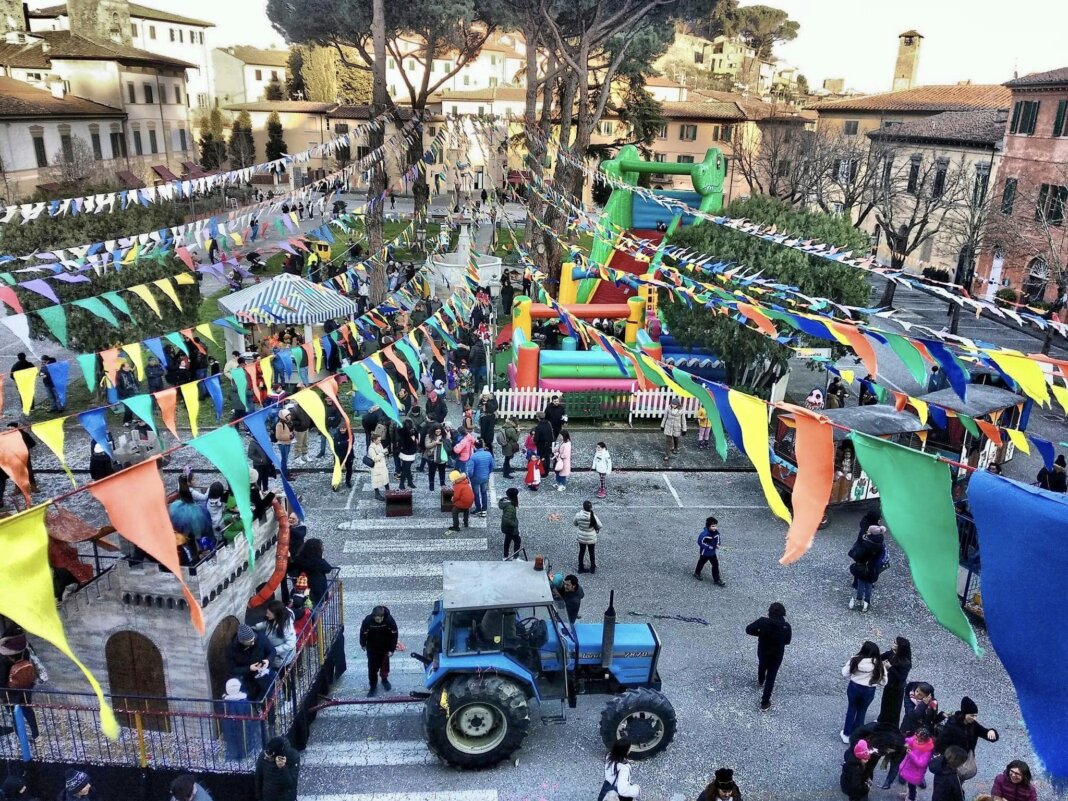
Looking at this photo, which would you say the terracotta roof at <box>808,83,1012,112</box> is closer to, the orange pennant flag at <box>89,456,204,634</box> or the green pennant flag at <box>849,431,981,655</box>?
the green pennant flag at <box>849,431,981,655</box>

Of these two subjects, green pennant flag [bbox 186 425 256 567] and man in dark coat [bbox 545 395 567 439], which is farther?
man in dark coat [bbox 545 395 567 439]

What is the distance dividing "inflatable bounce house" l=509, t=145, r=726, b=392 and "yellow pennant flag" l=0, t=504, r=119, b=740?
1097 cm

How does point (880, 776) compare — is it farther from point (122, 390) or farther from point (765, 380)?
point (122, 390)

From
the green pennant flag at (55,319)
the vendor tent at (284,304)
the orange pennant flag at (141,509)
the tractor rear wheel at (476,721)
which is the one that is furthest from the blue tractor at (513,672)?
the vendor tent at (284,304)

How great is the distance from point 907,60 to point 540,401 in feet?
192

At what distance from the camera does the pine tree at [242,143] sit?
199 feet

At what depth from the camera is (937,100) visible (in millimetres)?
44781

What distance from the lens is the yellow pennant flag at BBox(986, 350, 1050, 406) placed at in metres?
7.62

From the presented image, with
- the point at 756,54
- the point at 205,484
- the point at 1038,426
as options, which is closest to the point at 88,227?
the point at 205,484

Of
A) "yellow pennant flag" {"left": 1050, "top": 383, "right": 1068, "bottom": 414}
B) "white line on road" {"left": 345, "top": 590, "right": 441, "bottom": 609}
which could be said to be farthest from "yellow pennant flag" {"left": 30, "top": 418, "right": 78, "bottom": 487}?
"yellow pennant flag" {"left": 1050, "top": 383, "right": 1068, "bottom": 414}

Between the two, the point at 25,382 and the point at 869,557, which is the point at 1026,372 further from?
the point at 25,382

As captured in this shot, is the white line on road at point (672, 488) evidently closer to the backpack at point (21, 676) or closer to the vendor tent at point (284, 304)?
the vendor tent at point (284, 304)

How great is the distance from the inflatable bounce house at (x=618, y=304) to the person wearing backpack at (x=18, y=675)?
10.1m

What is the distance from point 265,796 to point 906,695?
6.70 m
